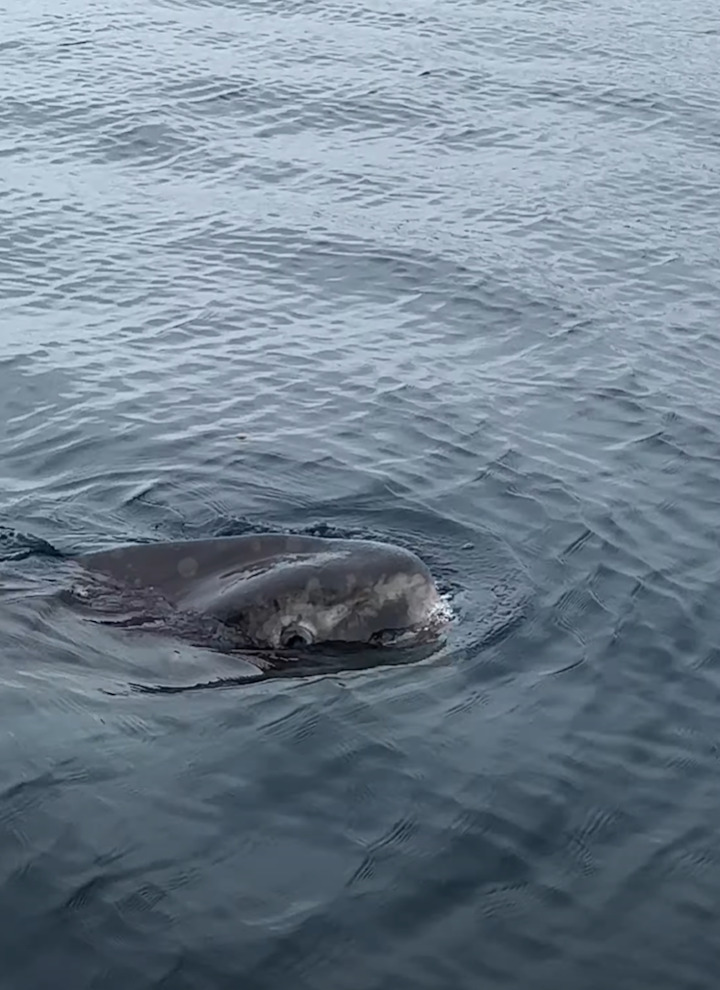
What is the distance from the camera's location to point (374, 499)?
1653cm

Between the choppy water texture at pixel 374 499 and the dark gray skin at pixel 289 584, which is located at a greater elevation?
the dark gray skin at pixel 289 584

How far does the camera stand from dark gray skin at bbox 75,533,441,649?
12672mm

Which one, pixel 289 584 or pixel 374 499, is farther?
pixel 374 499

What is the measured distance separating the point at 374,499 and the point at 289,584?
3993 millimetres

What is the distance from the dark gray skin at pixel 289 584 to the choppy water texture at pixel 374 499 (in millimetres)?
364

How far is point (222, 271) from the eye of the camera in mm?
24375

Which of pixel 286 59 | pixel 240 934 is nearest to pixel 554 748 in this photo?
pixel 240 934

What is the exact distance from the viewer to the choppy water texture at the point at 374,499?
1055 cm

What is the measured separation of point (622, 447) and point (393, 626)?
6239 mm

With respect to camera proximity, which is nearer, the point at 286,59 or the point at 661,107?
the point at 661,107

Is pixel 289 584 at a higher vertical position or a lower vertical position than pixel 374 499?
higher

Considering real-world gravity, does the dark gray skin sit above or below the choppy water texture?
above

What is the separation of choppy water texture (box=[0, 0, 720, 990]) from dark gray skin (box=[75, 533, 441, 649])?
0.36 meters

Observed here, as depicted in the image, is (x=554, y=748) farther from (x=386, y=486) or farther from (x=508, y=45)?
(x=508, y=45)
